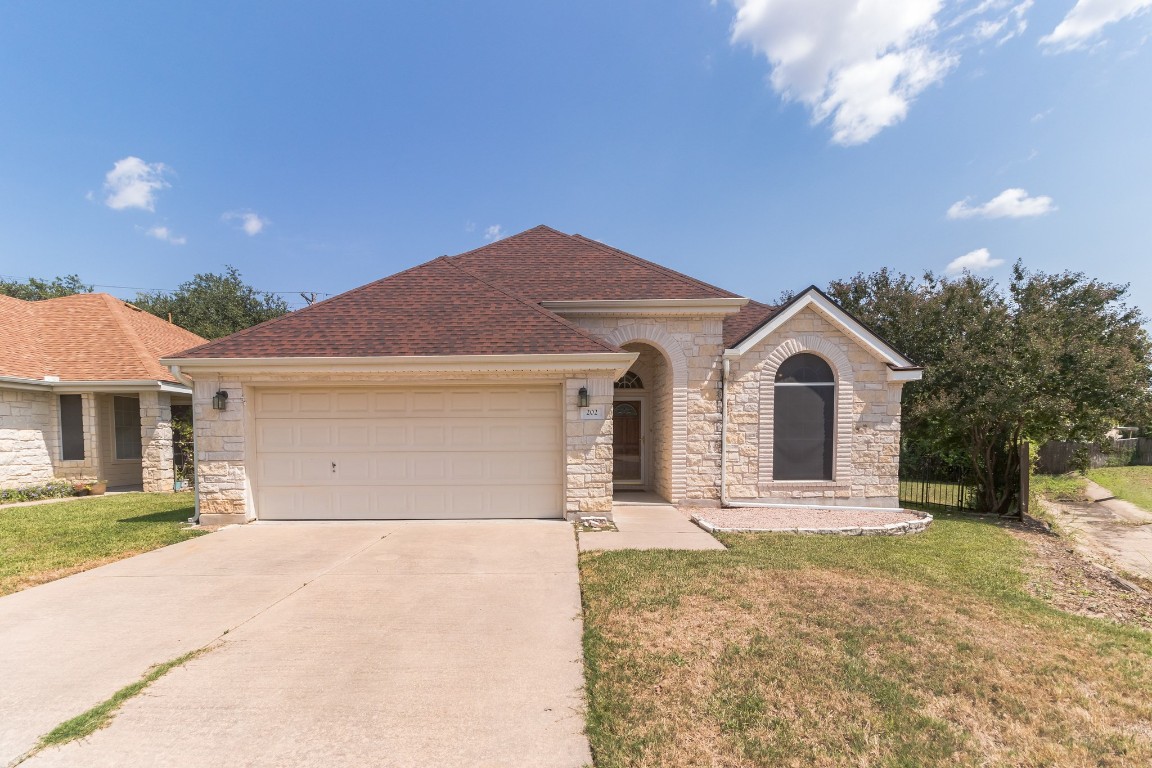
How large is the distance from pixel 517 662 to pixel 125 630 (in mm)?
3629

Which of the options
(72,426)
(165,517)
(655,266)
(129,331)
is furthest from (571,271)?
(72,426)

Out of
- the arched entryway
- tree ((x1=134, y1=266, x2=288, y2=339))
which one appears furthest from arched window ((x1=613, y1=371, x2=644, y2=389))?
tree ((x1=134, y1=266, x2=288, y2=339))

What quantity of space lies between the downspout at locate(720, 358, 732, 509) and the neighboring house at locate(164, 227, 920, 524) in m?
Result: 0.04

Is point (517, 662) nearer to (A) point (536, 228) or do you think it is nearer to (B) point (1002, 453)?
(A) point (536, 228)

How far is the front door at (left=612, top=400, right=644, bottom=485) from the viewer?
37.8 feet

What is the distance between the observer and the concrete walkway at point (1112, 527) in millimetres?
8000

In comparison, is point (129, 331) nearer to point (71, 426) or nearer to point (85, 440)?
point (71, 426)

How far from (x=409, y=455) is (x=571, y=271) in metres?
5.42

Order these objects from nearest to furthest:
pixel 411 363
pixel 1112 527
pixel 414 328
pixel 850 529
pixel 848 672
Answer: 1. pixel 848 672
2. pixel 411 363
3. pixel 850 529
4. pixel 414 328
5. pixel 1112 527

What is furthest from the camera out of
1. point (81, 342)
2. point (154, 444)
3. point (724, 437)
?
point (81, 342)

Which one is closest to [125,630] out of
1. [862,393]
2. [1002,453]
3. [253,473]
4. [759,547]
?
[253,473]

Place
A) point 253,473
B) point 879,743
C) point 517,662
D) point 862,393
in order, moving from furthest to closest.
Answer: point 862,393
point 253,473
point 517,662
point 879,743

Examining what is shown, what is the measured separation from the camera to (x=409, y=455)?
809 centimetres

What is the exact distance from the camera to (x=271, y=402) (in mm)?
8016
